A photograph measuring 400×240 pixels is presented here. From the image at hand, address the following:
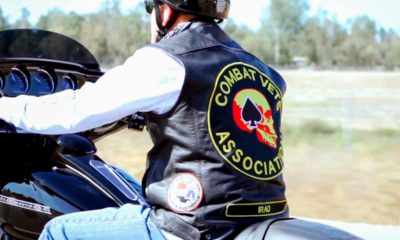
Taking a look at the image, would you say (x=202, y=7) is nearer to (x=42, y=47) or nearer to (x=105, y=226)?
(x=105, y=226)

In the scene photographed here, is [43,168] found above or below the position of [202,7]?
below

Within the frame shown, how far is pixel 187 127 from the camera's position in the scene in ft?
7.13

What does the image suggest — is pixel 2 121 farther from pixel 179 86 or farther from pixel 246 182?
pixel 246 182

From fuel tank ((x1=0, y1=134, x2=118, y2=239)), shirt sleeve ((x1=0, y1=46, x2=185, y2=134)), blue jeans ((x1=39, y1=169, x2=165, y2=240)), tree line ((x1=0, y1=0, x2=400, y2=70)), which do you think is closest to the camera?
shirt sleeve ((x1=0, y1=46, x2=185, y2=134))

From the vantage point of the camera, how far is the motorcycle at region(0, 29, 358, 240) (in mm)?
2667

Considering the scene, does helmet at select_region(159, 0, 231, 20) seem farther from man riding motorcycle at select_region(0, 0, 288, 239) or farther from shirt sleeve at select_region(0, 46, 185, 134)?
shirt sleeve at select_region(0, 46, 185, 134)

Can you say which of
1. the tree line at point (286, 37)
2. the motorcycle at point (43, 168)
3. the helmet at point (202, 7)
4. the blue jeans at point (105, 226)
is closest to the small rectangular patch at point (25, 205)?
the motorcycle at point (43, 168)

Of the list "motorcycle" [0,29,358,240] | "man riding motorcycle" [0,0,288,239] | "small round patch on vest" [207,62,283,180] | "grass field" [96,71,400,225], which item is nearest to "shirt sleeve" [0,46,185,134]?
"man riding motorcycle" [0,0,288,239]

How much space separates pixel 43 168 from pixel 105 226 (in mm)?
564

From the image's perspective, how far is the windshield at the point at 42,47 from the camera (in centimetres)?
296

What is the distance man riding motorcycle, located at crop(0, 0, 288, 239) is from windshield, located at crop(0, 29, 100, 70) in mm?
683

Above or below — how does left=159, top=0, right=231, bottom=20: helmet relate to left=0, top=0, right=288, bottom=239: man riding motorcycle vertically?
above

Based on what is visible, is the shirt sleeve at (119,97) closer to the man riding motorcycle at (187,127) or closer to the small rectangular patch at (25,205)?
the man riding motorcycle at (187,127)

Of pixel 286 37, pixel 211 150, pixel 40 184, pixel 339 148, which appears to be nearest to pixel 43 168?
pixel 40 184
